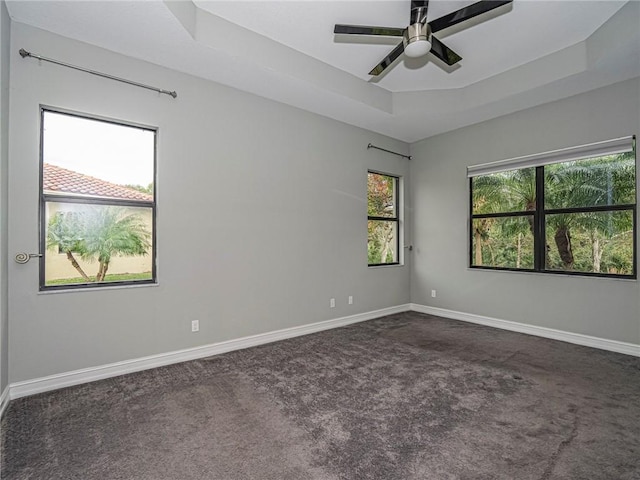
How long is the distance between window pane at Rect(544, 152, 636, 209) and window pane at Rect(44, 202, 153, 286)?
15.3ft

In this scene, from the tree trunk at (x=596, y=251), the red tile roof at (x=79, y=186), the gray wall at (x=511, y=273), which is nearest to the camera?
the red tile roof at (x=79, y=186)

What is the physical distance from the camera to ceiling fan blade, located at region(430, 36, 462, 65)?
8.87 feet

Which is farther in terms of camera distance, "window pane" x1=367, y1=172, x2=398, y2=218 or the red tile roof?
"window pane" x1=367, y1=172, x2=398, y2=218

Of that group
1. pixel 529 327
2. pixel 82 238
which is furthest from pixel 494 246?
pixel 82 238

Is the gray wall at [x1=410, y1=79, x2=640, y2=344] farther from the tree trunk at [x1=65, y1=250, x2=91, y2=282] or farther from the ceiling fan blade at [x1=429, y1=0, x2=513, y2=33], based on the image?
the tree trunk at [x1=65, y1=250, x2=91, y2=282]

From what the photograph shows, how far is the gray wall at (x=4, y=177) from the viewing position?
89.7 inches

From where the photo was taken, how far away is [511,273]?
4414 mm

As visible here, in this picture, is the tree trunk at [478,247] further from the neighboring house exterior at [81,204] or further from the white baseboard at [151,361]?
the neighboring house exterior at [81,204]

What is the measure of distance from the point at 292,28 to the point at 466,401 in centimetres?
352

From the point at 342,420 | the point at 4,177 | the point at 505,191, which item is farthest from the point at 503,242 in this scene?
the point at 4,177

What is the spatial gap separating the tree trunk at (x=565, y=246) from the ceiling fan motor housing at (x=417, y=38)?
2.89m

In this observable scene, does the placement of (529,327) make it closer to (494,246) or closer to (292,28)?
(494,246)

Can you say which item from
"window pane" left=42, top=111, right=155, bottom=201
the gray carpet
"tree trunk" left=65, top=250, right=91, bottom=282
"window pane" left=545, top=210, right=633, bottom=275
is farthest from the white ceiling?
the gray carpet

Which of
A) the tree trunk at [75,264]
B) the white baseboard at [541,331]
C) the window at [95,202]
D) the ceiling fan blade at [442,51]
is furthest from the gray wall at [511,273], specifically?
the tree trunk at [75,264]
